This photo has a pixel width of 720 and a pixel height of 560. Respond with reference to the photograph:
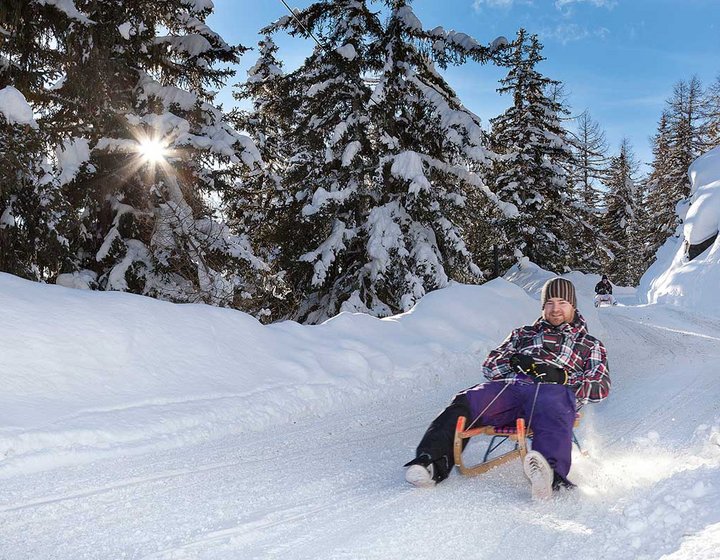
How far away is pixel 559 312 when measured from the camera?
13.8ft

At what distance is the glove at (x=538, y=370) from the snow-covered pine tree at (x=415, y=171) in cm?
733

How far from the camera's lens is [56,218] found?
24.6ft

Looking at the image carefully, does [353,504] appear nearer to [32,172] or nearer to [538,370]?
[538,370]

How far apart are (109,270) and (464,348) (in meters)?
6.28

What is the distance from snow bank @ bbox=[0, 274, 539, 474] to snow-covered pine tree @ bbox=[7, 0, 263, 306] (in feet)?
11.0

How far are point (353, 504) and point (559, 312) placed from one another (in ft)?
7.09

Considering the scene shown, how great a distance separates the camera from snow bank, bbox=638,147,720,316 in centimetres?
1794

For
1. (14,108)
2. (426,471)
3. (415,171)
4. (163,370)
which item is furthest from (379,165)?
(426,471)

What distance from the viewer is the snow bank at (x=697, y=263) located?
17.9m

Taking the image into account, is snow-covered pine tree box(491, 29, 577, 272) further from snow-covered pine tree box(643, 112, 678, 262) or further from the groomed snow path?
the groomed snow path

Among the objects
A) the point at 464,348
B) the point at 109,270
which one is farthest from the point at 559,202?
the point at 109,270

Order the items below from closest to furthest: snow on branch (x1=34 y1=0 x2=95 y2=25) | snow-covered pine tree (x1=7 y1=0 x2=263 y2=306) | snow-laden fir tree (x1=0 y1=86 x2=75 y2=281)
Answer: snow-laden fir tree (x1=0 y1=86 x2=75 y2=281) → snow on branch (x1=34 y1=0 x2=95 y2=25) → snow-covered pine tree (x1=7 y1=0 x2=263 y2=306)

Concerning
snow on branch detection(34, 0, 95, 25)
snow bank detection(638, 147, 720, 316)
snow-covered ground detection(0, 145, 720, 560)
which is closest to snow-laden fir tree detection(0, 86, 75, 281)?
snow-covered ground detection(0, 145, 720, 560)

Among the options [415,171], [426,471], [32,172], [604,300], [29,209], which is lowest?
[426,471]
